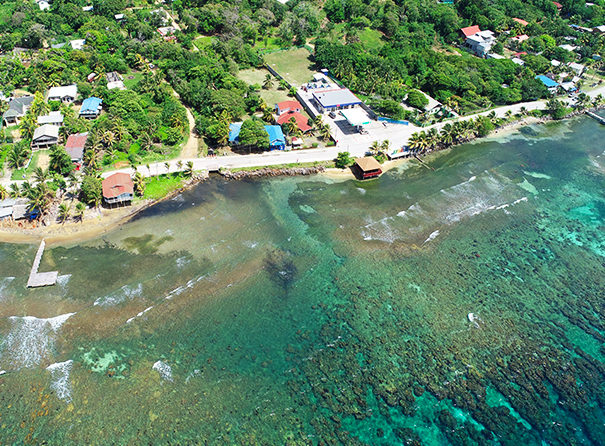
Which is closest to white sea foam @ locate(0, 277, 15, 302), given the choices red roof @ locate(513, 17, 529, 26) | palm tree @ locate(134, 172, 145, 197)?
palm tree @ locate(134, 172, 145, 197)

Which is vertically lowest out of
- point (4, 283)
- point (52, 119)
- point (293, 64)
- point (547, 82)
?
point (4, 283)

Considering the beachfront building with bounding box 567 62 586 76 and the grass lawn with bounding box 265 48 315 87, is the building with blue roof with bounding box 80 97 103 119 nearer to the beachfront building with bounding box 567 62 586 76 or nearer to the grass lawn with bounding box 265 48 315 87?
the grass lawn with bounding box 265 48 315 87

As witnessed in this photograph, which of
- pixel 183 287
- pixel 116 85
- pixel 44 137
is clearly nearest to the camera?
pixel 183 287

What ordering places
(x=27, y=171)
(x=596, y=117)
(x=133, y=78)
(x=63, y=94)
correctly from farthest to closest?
(x=133, y=78)
(x=596, y=117)
(x=63, y=94)
(x=27, y=171)

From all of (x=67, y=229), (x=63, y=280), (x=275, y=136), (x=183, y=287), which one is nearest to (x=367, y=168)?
(x=275, y=136)

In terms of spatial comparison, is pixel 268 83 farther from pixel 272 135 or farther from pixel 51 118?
pixel 51 118

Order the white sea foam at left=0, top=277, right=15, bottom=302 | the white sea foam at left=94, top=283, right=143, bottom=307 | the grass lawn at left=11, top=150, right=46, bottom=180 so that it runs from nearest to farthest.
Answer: the white sea foam at left=94, top=283, right=143, bottom=307
the white sea foam at left=0, top=277, right=15, bottom=302
the grass lawn at left=11, top=150, right=46, bottom=180
